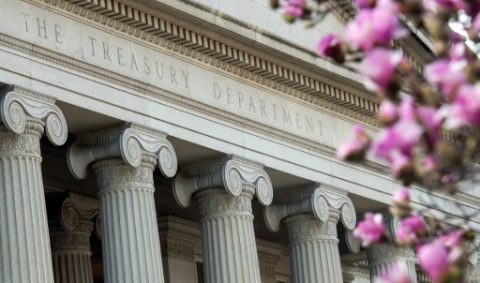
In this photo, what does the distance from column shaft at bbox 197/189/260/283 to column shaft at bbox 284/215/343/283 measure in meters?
4.05

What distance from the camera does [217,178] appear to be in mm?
42250

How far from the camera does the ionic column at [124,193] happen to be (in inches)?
1506

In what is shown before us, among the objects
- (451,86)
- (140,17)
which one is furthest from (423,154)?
(140,17)

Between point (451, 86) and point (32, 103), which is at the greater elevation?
point (32, 103)

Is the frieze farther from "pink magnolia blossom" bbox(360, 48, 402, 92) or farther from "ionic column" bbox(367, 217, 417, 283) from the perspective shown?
"pink magnolia blossom" bbox(360, 48, 402, 92)

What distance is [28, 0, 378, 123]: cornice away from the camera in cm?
3775

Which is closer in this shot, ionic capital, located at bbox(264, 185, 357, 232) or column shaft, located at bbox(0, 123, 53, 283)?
column shaft, located at bbox(0, 123, 53, 283)

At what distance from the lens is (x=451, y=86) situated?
1017 cm

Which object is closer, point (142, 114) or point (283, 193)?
point (142, 114)

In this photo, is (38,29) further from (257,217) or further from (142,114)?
(257,217)

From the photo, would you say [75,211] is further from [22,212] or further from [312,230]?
[22,212]

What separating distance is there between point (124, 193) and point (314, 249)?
9739 mm

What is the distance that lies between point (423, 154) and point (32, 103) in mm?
24858

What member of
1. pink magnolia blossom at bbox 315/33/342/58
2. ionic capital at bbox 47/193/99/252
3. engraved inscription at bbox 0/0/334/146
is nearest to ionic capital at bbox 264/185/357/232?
engraved inscription at bbox 0/0/334/146
